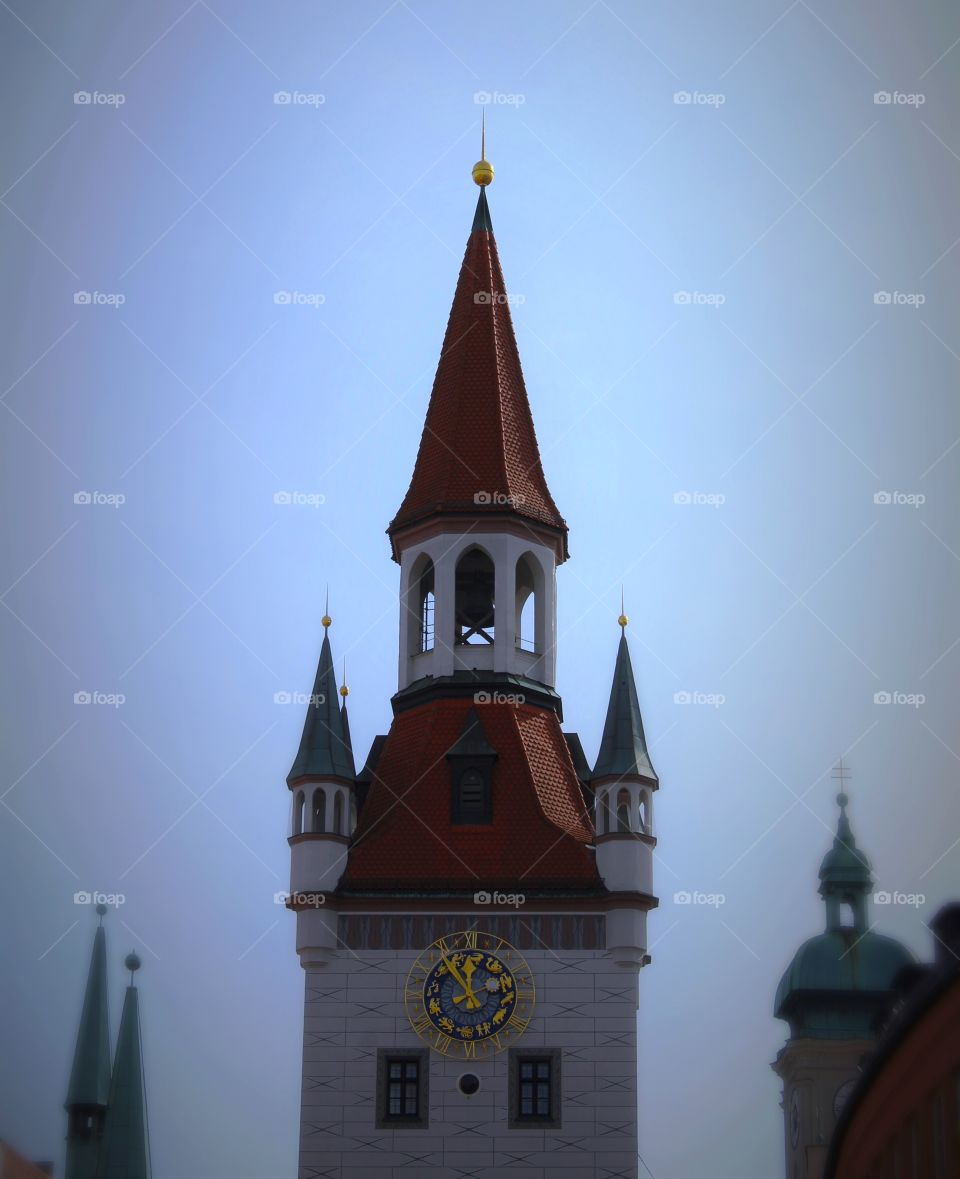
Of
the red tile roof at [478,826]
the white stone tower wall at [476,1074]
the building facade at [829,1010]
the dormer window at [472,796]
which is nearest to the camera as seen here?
the white stone tower wall at [476,1074]

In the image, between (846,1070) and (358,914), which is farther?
(846,1070)

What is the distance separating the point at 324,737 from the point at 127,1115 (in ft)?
70.0

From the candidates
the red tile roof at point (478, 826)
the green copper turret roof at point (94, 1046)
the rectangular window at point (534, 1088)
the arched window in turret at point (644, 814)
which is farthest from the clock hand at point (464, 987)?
the green copper turret roof at point (94, 1046)

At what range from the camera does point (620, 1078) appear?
195ft

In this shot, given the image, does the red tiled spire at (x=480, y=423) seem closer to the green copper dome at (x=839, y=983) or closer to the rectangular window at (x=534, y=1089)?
the rectangular window at (x=534, y=1089)

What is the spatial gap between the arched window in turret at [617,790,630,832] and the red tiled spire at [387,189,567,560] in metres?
7.92

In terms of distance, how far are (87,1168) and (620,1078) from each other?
989 inches

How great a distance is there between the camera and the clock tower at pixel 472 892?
5912 centimetres

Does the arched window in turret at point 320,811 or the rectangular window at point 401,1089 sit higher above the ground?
the arched window in turret at point 320,811

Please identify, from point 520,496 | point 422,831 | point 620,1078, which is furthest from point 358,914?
point 520,496

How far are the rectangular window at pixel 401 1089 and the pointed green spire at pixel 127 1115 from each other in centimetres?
2229

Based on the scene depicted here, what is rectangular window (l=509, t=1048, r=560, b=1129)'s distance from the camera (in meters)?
59.1

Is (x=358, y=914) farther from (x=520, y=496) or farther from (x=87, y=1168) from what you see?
(x=87, y=1168)

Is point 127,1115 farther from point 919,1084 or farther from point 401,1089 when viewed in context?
point 919,1084
